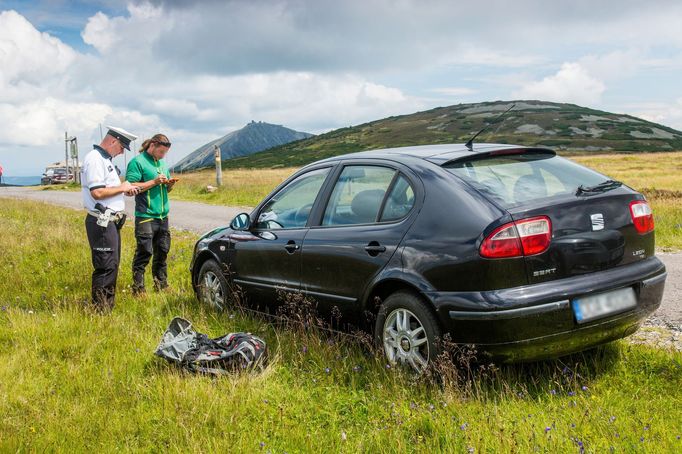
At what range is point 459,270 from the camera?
371cm

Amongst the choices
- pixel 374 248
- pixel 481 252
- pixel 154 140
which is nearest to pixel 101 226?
pixel 154 140

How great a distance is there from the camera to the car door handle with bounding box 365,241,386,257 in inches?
167

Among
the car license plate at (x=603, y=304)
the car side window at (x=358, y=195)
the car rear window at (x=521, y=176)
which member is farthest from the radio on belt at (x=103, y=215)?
the car license plate at (x=603, y=304)

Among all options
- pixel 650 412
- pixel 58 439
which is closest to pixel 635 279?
pixel 650 412

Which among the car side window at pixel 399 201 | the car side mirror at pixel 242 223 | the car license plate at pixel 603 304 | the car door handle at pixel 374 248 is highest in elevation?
the car side window at pixel 399 201

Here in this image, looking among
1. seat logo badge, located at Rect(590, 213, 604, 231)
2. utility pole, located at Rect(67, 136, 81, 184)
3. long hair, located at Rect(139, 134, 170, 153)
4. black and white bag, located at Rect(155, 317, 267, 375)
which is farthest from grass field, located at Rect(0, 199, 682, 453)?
utility pole, located at Rect(67, 136, 81, 184)

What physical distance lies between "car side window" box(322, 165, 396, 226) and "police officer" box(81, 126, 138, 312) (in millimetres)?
2644

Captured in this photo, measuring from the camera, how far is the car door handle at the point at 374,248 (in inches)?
167

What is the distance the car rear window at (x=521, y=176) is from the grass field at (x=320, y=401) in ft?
3.76

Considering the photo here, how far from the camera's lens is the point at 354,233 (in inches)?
179

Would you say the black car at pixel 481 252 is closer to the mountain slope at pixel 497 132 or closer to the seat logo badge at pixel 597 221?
the seat logo badge at pixel 597 221

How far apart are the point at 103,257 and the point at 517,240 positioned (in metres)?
4.51

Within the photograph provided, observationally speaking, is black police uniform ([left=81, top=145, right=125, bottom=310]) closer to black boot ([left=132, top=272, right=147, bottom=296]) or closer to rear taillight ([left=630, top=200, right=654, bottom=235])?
black boot ([left=132, top=272, right=147, bottom=296])

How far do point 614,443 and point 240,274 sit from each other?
368 cm
